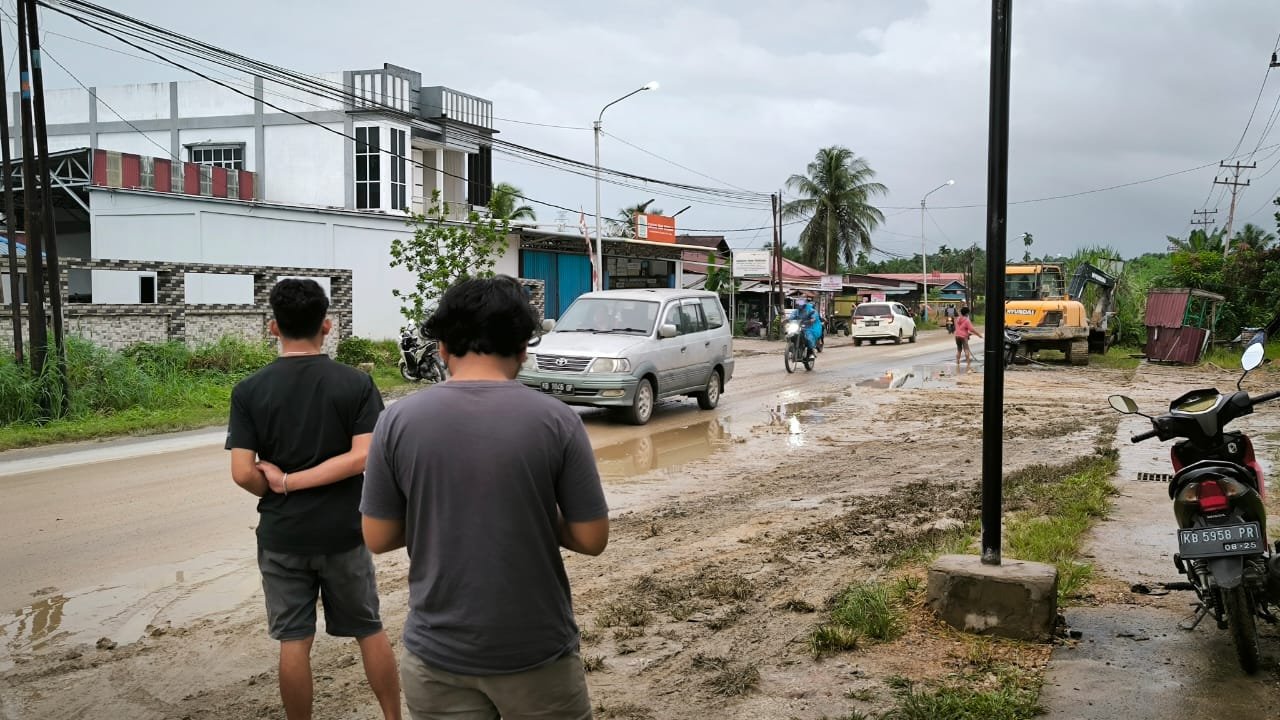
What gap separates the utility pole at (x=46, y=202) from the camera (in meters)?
13.4

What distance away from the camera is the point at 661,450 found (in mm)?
11562

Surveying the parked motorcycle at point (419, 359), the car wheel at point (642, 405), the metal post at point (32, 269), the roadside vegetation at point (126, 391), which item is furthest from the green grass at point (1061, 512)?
the metal post at point (32, 269)

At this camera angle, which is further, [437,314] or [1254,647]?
[1254,647]

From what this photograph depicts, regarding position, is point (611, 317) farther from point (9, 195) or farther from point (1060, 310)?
point (1060, 310)

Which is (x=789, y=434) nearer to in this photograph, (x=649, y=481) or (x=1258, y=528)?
(x=649, y=481)

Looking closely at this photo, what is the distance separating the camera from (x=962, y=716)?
378 centimetres

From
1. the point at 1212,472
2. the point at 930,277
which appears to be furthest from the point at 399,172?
the point at 930,277

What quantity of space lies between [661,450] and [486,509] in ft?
30.3

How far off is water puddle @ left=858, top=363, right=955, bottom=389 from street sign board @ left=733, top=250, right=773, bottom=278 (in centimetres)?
1836

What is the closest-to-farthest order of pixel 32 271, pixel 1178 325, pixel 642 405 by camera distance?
pixel 642 405 → pixel 32 271 → pixel 1178 325

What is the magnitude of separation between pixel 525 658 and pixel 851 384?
18480 millimetres

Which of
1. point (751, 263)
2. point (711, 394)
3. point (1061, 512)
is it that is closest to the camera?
point (1061, 512)

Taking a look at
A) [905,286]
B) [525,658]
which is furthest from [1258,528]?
[905,286]

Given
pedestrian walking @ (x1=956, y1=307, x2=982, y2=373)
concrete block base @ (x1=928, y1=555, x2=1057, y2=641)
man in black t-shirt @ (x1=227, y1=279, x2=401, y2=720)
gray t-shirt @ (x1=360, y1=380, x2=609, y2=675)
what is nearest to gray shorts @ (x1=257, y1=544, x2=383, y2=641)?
man in black t-shirt @ (x1=227, y1=279, x2=401, y2=720)
